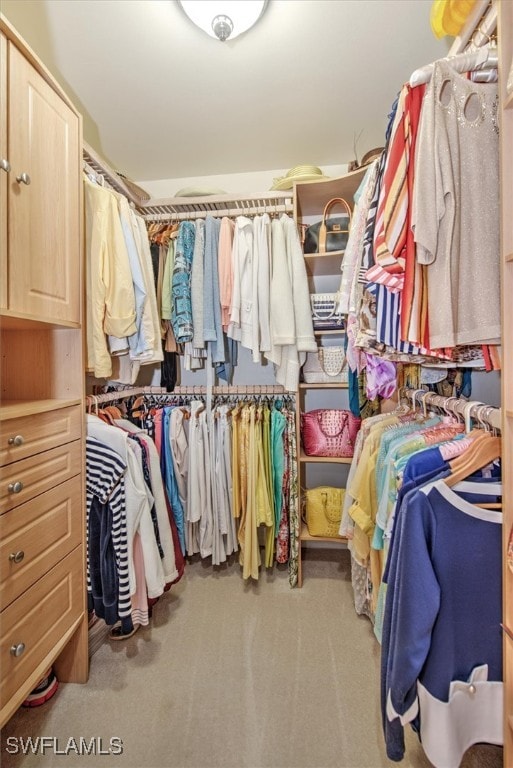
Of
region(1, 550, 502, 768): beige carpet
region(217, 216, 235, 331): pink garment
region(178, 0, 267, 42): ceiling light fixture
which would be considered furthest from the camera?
region(217, 216, 235, 331): pink garment

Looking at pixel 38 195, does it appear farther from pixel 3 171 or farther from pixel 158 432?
pixel 158 432

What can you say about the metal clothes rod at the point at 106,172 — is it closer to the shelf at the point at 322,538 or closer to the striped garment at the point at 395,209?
the striped garment at the point at 395,209

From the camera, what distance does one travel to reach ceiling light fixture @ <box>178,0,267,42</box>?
1.25 metres

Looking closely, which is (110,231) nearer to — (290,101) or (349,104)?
(290,101)

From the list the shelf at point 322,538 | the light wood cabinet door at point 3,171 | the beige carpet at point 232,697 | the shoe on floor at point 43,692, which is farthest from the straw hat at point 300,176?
the shoe on floor at point 43,692

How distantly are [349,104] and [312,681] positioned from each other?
2.66 metres

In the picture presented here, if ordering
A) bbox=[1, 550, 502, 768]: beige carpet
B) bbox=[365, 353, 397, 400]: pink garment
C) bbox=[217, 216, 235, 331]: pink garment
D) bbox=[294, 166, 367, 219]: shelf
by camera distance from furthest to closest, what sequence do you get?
bbox=[217, 216, 235, 331]: pink garment, bbox=[294, 166, 367, 219]: shelf, bbox=[365, 353, 397, 400]: pink garment, bbox=[1, 550, 502, 768]: beige carpet

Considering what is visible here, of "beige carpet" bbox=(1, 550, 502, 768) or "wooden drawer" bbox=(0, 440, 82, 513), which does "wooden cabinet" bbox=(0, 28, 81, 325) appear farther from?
"beige carpet" bbox=(1, 550, 502, 768)

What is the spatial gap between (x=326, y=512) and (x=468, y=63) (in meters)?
1.94

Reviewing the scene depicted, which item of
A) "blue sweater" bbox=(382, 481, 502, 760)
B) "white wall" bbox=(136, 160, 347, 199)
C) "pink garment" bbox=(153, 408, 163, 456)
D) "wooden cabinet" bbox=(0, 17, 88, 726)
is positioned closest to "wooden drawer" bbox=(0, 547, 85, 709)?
"wooden cabinet" bbox=(0, 17, 88, 726)

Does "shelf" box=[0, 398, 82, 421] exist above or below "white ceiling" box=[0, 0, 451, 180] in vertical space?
below

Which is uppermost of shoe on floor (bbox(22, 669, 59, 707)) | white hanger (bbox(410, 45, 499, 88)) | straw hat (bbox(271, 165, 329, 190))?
straw hat (bbox(271, 165, 329, 190))

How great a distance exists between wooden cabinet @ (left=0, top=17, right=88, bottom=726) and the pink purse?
121cm

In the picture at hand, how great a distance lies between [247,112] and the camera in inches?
71.3
